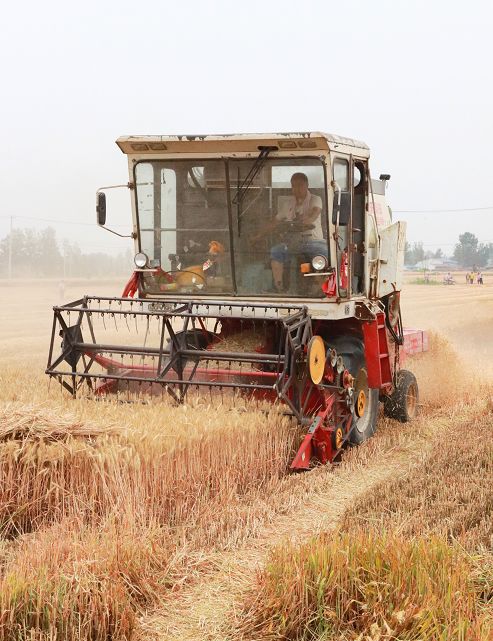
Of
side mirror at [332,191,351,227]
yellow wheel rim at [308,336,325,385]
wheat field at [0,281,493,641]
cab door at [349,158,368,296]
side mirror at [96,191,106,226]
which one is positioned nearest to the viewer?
wheat field at [0,281,493,641]

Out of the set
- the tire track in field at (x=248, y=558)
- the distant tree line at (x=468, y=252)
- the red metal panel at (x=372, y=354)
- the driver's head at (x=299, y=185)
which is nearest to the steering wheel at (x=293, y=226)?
the driver's head at (x=299, y=185)

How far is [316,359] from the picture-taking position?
22.9ft

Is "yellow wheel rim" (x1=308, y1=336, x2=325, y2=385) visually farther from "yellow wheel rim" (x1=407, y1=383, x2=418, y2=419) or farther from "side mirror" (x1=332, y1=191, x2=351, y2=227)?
"yellow wheel rim" (x1=407, y1=383, x2=418, y2=419)

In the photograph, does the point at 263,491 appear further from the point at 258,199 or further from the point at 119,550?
the point at 258,199

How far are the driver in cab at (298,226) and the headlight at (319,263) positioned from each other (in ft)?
0.16

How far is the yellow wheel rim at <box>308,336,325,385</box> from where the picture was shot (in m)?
6.84

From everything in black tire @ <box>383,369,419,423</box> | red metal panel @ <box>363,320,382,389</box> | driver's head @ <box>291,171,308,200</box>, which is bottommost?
black tire @ <box>383,369,419,423</box>

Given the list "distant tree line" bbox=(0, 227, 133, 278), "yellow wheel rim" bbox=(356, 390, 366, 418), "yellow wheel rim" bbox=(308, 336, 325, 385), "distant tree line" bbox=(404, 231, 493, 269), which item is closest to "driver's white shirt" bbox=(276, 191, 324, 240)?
"yellow wheel rim" bbox=(308, 336, 325, 385)

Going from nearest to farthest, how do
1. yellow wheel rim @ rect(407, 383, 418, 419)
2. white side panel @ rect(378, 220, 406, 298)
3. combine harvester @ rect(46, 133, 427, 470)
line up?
combine harvester @ rect(46, 133, 427, 470) < white side panel @ rect(378, 220, 406, 298) < yellow wheel rim @ rect(407, 383, 418, 419)

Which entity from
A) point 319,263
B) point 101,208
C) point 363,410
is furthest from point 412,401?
point 101,208

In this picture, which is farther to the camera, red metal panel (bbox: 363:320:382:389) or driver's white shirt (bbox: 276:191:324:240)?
red metal panel (bbox: 363:320:382:389)

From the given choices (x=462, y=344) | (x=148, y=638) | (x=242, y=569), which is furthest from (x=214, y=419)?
(x=462, y=344)

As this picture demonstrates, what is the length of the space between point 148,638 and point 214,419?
2622 mm

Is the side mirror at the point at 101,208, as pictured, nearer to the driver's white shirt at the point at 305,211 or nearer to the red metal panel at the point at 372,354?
the driver's white shirt at the point at 305,211
